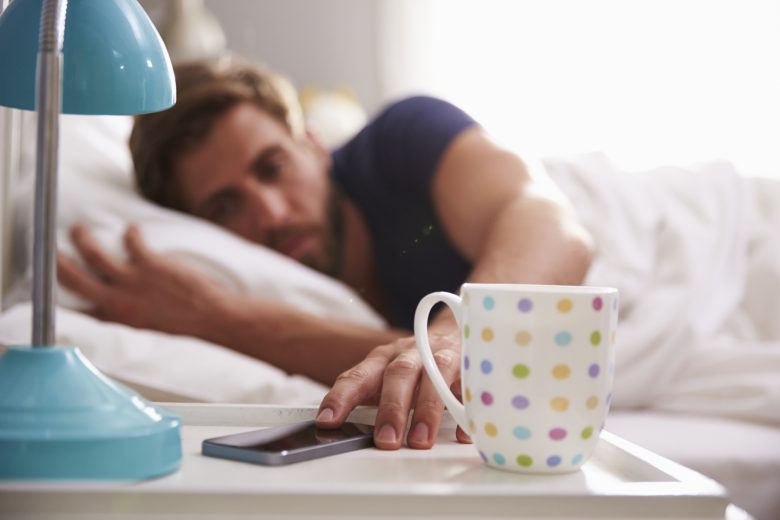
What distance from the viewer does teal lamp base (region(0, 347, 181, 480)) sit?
45 cm

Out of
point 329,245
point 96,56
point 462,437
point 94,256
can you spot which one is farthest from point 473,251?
point 96,56

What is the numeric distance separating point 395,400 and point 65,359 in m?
0.21

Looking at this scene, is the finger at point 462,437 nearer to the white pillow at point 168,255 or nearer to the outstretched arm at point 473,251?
the outstretched arm at point 473,251

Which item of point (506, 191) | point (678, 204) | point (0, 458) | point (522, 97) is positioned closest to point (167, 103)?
point (0, 458)

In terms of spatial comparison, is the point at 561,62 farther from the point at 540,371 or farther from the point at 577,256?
the point at 540,371

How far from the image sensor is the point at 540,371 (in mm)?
496

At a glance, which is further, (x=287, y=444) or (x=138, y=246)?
(x=138, y=246)

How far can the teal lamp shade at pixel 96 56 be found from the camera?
55cm

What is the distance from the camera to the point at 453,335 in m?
0.69

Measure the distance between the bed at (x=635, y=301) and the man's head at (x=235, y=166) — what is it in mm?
84

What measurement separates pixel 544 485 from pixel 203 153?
1.18 meters

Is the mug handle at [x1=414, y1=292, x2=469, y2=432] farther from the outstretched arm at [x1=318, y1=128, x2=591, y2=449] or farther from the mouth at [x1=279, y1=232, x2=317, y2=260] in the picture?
the mouth at [x1=279, y1=232, x2=317, y2=260]

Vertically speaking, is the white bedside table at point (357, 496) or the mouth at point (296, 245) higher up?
the white bedside table at point (357, 496)

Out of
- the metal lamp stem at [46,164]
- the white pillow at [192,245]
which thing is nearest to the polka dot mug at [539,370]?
the metal lamp stem at [46,164]
